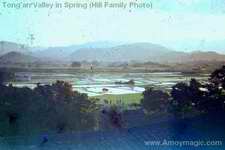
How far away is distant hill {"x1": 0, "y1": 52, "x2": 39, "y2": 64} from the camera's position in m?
3.47

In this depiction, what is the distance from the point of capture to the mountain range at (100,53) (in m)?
3.47

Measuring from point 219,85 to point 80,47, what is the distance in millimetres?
1134

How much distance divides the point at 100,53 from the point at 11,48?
0.69 m

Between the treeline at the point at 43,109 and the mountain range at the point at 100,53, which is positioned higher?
the mountain range at the point at 100,53

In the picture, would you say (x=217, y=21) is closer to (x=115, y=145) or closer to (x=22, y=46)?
(x=115, y=145)

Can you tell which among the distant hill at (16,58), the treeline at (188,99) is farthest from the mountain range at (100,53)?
the treeline at (188,99)

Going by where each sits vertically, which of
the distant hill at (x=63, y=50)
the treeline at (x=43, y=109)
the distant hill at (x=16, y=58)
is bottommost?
the treeline at (x=43, y=109)

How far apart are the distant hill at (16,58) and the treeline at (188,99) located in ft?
3.04

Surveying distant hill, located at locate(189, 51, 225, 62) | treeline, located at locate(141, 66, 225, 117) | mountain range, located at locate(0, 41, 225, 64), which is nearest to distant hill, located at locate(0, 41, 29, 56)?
mountain range, located at locate(0, 41, 225, 64)

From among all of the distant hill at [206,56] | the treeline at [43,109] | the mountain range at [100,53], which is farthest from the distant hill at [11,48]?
the distant hill at [206,56]

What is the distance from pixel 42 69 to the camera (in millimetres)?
3486

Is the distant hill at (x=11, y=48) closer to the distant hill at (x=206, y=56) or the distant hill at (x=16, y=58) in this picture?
the distant hill at (x=16, y=58)

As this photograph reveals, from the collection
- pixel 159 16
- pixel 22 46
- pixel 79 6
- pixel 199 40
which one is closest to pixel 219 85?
pixel 199 40

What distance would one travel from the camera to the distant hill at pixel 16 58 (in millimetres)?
3471
